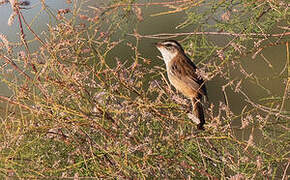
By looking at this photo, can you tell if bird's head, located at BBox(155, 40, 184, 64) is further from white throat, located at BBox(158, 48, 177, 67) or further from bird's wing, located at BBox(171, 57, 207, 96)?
bird's wing, located at BBox(171, 57, 207, 96)

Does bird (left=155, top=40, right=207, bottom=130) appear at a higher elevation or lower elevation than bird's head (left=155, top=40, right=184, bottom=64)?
lower

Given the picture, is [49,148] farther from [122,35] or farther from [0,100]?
[122,35]

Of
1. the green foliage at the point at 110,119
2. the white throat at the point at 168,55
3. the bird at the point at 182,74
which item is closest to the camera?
the green foliage at the point at 110,119

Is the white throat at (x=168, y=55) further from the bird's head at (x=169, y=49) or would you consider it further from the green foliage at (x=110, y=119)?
the green foliage at (x=110, y=119)

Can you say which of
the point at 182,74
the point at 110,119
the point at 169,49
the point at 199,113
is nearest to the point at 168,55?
the point at 169,49

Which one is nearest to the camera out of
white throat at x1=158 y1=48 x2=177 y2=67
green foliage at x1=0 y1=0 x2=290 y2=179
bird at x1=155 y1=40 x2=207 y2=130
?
green foliage at x1=0 y1=0 x2=290 y2=179

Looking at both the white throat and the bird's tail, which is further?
the white throat

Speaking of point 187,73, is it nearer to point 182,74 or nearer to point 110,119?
point 182,74

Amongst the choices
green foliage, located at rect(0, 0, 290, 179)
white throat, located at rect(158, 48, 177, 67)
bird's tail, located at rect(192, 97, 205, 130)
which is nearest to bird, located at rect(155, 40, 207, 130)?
white throat, located at rect(158, 48, 177, 67)

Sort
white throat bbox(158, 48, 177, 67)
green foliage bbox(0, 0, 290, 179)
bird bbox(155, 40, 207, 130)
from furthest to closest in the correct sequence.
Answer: white throat bbox(158, 48, 177, 67)
bird bbox(155, 40, 207, 130)
green foliage bbox(0, 0, 290, 179)

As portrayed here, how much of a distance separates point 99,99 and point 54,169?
1.63 feet

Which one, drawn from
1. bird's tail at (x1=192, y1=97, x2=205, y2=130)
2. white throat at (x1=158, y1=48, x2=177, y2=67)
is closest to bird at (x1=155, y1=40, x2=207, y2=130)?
white throat at (x1=158, y1=48, x2=177, y2=67)

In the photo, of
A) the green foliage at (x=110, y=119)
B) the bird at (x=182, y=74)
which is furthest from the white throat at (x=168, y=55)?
the green foliage at (x=110, y=119)

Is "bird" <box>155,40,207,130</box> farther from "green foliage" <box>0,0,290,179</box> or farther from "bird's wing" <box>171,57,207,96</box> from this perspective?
"green foliage" <box>0,0,290,179</box>
